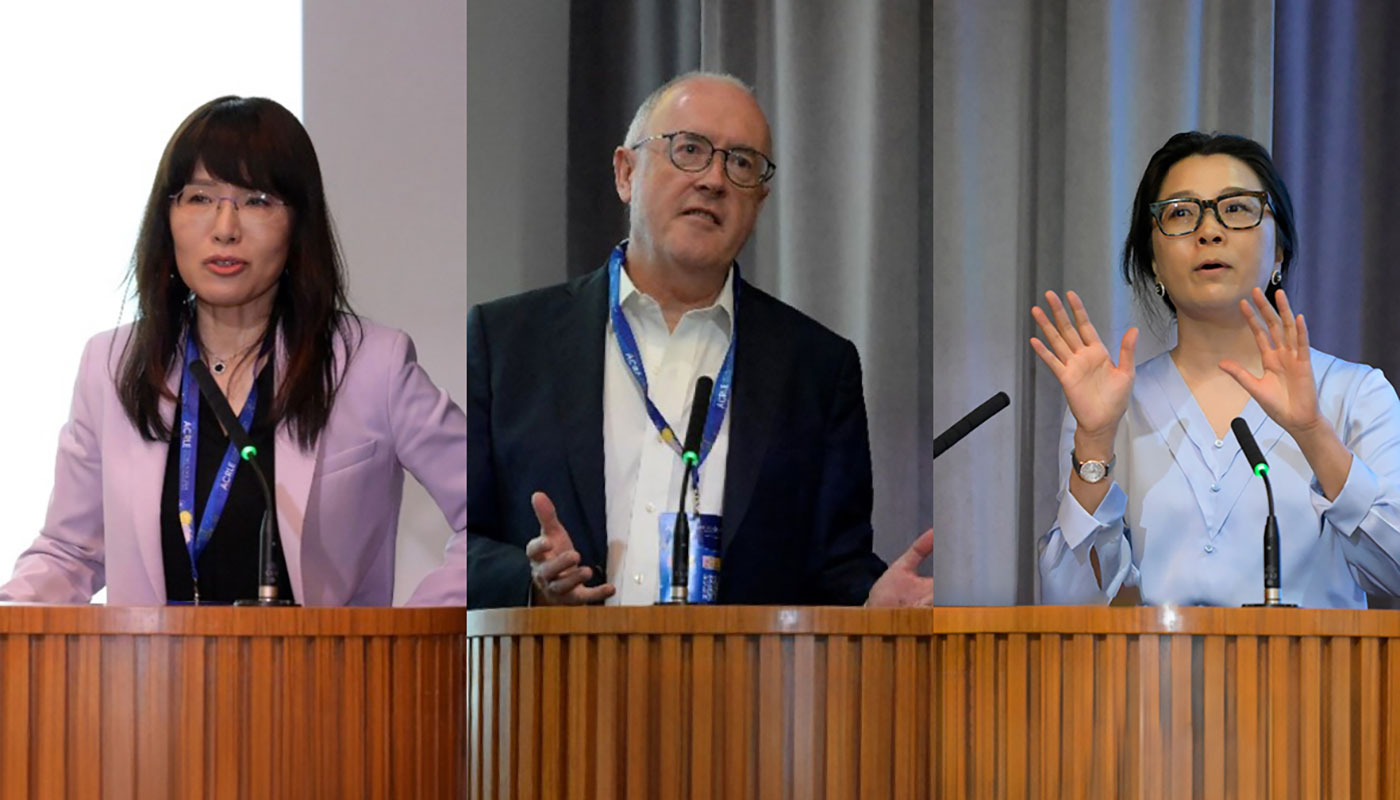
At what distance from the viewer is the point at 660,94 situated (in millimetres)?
3383

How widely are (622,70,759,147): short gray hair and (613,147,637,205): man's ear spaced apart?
0.03 metres

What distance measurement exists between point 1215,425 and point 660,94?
1.43m

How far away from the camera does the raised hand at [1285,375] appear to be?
11.6 ft

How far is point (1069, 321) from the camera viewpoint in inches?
147

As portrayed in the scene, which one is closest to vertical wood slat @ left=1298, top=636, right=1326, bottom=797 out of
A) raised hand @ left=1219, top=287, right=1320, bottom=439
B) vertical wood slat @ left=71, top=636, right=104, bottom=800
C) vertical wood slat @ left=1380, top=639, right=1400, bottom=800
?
vertical wood slat @ left=1380, top=639, right=1400, bottom=800

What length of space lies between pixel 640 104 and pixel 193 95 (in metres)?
1.18

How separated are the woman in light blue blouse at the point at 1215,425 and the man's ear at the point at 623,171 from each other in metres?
→ 0.95

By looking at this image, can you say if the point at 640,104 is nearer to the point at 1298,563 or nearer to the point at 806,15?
the point at 806,15

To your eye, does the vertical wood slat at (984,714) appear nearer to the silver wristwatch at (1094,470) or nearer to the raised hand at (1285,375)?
the silver wristwatch at (1094,470)

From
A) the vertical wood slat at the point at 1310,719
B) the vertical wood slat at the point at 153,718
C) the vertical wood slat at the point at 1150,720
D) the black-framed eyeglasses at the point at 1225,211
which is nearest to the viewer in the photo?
the vertical wood slat at the point at 1310,719

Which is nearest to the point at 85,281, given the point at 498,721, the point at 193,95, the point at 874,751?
the point at 193,95

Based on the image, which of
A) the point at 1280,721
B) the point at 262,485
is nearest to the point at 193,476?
the point at 262,485

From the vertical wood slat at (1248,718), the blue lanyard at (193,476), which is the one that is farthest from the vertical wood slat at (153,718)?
the vertical wood slat at (1248,718)

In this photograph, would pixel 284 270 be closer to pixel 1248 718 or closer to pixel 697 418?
pixel 697 418
